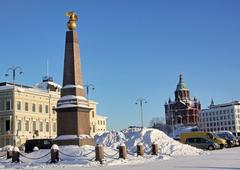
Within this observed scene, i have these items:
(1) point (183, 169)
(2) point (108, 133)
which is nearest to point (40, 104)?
(2) point (108, 133)

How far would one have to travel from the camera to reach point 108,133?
1439 inches

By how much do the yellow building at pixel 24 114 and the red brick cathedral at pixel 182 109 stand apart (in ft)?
287

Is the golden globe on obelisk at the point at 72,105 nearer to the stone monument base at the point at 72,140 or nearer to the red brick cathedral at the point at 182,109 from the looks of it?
the stone monument base at the point at 72,140

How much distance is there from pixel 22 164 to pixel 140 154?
7.93 meters

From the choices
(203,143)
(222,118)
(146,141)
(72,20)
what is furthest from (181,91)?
(72,20)

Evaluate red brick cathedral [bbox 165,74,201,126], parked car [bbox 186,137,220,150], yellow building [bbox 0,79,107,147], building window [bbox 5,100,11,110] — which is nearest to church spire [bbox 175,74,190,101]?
red brick cathedral [bbox 165,74,201,126]

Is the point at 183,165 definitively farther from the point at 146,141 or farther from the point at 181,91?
the point at 181,91

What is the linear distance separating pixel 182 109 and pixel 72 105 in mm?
138746

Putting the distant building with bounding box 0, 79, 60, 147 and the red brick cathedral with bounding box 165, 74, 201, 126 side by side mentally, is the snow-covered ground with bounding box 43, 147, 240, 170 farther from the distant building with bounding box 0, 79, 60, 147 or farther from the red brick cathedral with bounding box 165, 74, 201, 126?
the red brick cathedral with bounding box 165, 74, 201, 126

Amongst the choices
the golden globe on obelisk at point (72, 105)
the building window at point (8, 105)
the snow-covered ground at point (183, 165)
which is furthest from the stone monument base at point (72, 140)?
the building window at point (8, 105)

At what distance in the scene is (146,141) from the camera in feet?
109

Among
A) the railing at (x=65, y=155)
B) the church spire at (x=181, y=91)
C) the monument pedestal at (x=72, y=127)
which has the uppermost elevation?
the church spire at (x=181, y=91)

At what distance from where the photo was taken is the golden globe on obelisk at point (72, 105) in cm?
2520

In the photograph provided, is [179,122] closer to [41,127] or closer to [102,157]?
[41,127]
